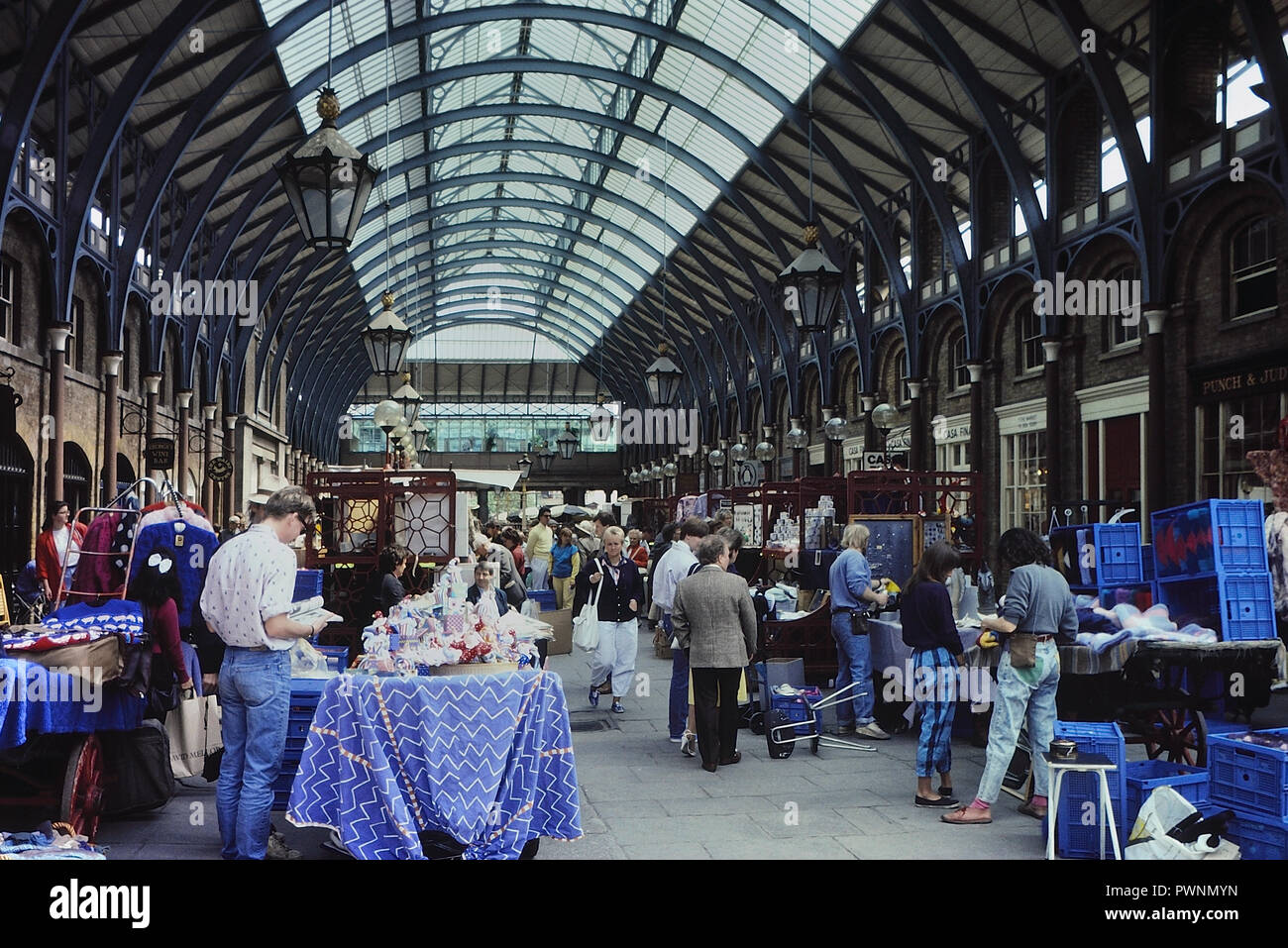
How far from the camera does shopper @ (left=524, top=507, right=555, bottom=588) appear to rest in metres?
17.8

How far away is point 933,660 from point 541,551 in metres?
11.5

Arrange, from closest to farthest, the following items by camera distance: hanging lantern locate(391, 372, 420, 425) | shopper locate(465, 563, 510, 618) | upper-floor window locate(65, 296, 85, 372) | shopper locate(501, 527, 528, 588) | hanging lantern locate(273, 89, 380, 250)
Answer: hanging lantern locate(273, 89, 380, 250)
shopper locate(465, 563, 510, 618)
shopper locate(501, 527, 528, 588)
upper-floor window locate(65, 296, 85, 372)
hanging lantern locate(391, 372, 420, 425)

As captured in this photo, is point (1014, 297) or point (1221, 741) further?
point (1014, 297)

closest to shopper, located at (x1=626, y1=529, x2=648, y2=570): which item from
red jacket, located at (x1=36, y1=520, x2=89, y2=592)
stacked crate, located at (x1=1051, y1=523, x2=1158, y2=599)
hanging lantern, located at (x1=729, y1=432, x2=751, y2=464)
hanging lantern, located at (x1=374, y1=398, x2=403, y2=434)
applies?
hanging lantern, located at (x1=374, y1=398, x2=403, y2=434)

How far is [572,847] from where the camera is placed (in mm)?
6121

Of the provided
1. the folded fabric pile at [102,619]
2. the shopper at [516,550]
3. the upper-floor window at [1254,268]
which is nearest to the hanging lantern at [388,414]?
the shopper at [516,550]

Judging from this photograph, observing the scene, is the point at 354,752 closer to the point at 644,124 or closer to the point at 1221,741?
the point at 1221,741

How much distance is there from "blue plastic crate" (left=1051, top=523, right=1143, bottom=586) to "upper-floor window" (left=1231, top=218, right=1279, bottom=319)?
6.19 meters

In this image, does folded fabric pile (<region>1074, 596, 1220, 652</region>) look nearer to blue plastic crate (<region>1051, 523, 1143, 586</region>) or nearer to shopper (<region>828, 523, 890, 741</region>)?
blue plastic crate (<region>1051, 523, 1143, 586</region>)

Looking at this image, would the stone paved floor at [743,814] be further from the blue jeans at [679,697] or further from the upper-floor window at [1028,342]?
the upper-floor window at [1028,342]

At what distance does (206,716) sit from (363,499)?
17.3 ft

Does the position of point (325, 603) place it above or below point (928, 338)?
below

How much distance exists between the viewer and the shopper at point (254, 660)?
548cm

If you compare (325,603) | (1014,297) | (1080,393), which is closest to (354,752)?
(325,603)
